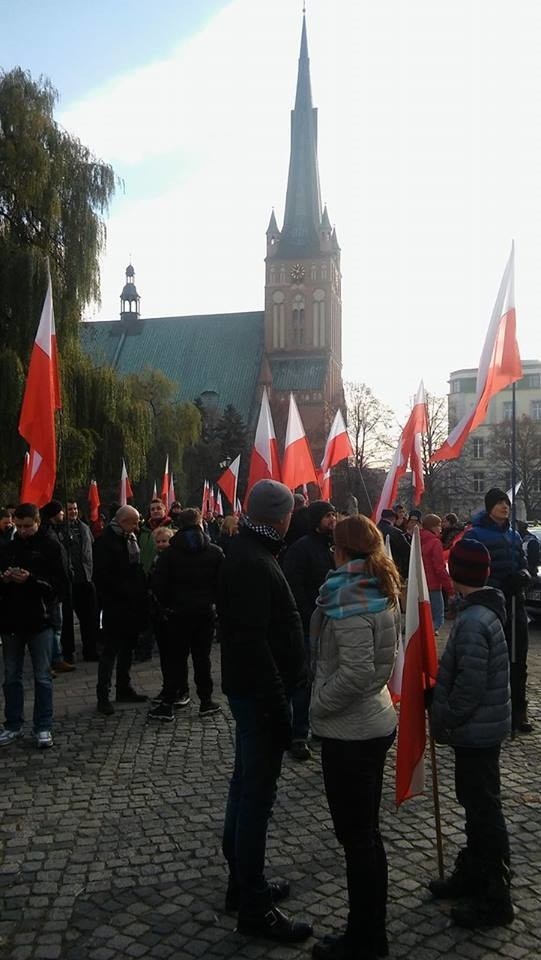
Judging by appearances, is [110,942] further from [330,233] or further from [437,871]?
→ [330,233]

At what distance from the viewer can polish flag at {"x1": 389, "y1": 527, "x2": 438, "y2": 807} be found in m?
4.02

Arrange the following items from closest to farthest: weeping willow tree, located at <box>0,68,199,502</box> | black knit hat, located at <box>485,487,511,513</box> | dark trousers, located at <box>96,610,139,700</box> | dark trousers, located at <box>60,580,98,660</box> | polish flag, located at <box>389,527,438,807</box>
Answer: polish flag, located at <box>389,527,438,807</box>, black knit hat, located at <box>485,487,511,513</box>, dark trousers, located at <box>96,610,139,700</box>, dark trousers, located at <box>60,580,98,660</box>, weeping willow tree, located at <box>0,68,199,502</box>

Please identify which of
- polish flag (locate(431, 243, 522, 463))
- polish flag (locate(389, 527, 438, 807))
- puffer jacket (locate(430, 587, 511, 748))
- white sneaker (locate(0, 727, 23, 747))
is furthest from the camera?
white sneaker (locate(0, 727, 23, 747))

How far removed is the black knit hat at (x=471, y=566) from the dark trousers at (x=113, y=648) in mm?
4397

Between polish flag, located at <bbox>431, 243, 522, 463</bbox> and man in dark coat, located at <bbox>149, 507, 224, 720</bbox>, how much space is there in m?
2.30

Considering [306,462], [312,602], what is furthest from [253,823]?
[306,462]

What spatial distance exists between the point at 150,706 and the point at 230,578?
14.5ft

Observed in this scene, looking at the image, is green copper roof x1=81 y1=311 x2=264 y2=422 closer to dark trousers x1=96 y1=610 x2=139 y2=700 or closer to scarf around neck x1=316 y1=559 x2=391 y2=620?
dark trousers x1=96 y1=610 x2=139 y2=700

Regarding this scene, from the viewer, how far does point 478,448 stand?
78.2m

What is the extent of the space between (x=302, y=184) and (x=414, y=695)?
7912cm

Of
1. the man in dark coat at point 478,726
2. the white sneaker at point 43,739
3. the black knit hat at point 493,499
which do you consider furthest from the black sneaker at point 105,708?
the man in dark coat at point 478,726

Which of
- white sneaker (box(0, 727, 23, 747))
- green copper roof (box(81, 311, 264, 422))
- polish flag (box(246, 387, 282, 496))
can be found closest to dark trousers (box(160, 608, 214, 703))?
white sneaker (box(0, 727, 23, 747))

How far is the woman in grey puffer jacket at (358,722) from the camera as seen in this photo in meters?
3.21

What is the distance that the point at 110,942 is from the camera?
343 cm
